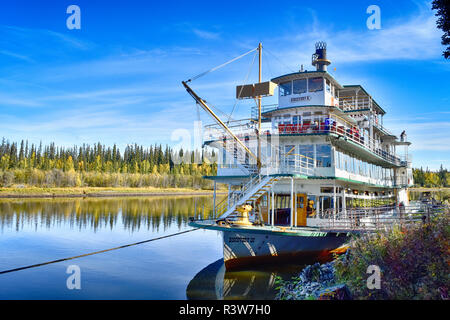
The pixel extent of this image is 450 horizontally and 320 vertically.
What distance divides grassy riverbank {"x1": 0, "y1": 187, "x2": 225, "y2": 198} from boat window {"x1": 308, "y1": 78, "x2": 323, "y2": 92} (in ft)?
222

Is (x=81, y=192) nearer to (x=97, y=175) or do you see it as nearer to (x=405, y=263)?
(x=97, y=175)

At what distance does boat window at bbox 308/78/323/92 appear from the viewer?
23.3m

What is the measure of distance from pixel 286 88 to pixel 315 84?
189 centimetres

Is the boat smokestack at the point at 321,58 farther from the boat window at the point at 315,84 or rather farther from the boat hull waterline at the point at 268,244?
the boat hull waterline at the point at 268,244

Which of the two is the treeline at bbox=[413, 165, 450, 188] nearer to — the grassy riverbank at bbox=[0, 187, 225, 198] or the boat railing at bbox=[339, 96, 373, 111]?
the grassy riverbank at bbox=[0, 187, 225, 198]

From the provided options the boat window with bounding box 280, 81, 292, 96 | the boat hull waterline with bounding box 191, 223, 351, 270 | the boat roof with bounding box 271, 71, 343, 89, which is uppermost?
the boat roof with bounding box 271, 71, 343, 89

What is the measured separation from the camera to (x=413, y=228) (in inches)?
477

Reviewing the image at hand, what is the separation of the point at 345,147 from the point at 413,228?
1017 cm

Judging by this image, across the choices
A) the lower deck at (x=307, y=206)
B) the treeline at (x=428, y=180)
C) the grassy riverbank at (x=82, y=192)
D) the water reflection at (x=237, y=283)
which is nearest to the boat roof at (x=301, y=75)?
the lower deck at (x=307, y=206)

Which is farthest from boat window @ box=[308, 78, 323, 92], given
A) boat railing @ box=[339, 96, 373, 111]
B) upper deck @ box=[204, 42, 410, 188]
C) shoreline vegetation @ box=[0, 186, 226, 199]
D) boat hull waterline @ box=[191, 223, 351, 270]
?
shoreline vegetation @ box=[0, 186, 226, 199]

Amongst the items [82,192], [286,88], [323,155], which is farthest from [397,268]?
[82,192]

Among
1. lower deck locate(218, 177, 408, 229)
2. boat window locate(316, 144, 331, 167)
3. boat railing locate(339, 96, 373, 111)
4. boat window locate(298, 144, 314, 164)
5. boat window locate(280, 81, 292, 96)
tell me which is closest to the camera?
lower deck locate(218, 177, 408, 229)
